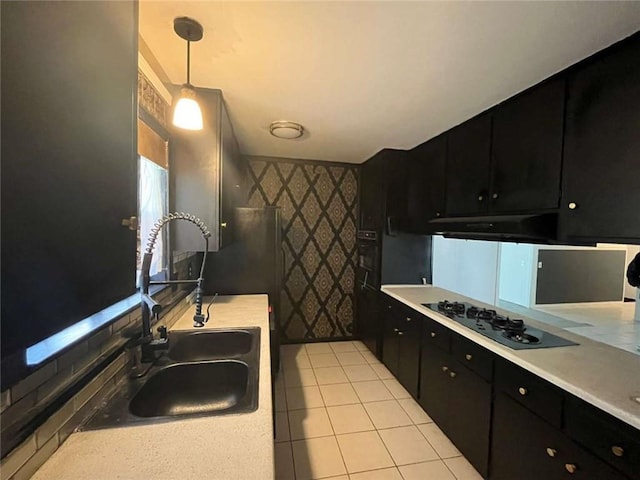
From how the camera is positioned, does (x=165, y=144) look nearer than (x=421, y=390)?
Yes

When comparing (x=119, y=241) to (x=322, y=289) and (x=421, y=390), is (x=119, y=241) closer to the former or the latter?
(x=421, y=390)

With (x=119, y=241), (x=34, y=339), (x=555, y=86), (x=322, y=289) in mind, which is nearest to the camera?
(x=34, y=339)

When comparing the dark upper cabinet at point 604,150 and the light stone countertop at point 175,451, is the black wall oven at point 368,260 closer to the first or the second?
the dark upper cabinet at point 604,150

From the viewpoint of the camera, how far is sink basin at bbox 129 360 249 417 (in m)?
1.21

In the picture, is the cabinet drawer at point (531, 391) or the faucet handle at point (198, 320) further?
the faucet handle at point (198, 320)

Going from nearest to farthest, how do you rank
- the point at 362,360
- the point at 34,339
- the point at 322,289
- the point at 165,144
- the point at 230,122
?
the point at 34,339 < the point at 165,144 < the point at 230,122 < the point at 362,360 < the point at 322,289

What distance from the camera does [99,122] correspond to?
2.39ft

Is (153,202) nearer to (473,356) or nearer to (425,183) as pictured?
(473,356)

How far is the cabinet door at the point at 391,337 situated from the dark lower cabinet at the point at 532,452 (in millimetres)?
1286

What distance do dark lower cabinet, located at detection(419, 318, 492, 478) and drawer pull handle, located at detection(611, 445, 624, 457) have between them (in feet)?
2.10

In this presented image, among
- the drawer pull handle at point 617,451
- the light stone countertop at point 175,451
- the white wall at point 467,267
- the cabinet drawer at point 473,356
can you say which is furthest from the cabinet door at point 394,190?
the light stone countertop at point 175,451

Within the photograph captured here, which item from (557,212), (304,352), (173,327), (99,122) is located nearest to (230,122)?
(173,327)

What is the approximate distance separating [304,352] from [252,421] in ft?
9.20

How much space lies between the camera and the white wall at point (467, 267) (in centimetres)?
310
